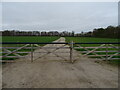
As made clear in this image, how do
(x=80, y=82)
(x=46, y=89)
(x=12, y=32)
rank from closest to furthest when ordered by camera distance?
(x=46, y=89)
(x=80, y=82)
(x=12, y=32)

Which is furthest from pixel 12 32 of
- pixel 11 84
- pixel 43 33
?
pixel 11 84

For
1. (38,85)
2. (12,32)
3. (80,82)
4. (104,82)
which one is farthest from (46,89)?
(12,32)

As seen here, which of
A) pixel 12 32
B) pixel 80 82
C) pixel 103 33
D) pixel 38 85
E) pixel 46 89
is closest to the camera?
pixel 46 89

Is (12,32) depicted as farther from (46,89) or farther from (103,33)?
(46,89)

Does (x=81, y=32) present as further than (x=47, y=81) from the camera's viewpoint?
Yes

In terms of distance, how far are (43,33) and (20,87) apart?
103 m

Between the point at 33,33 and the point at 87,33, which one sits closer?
the point at 33,33

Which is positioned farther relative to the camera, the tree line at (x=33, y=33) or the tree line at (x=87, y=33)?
the tree line at (x=33, y=33)

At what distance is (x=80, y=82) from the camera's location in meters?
3.79

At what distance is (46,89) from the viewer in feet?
10.7

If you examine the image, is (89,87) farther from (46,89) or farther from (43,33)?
(43,33)

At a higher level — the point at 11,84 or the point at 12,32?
the point at 12,32

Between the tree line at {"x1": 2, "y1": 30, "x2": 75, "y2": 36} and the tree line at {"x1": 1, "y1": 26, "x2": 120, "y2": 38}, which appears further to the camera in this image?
the tree line at {"x1": 2, "y1": 30, "x2": 75, "y2": 36}

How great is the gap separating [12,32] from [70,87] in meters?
84.2
